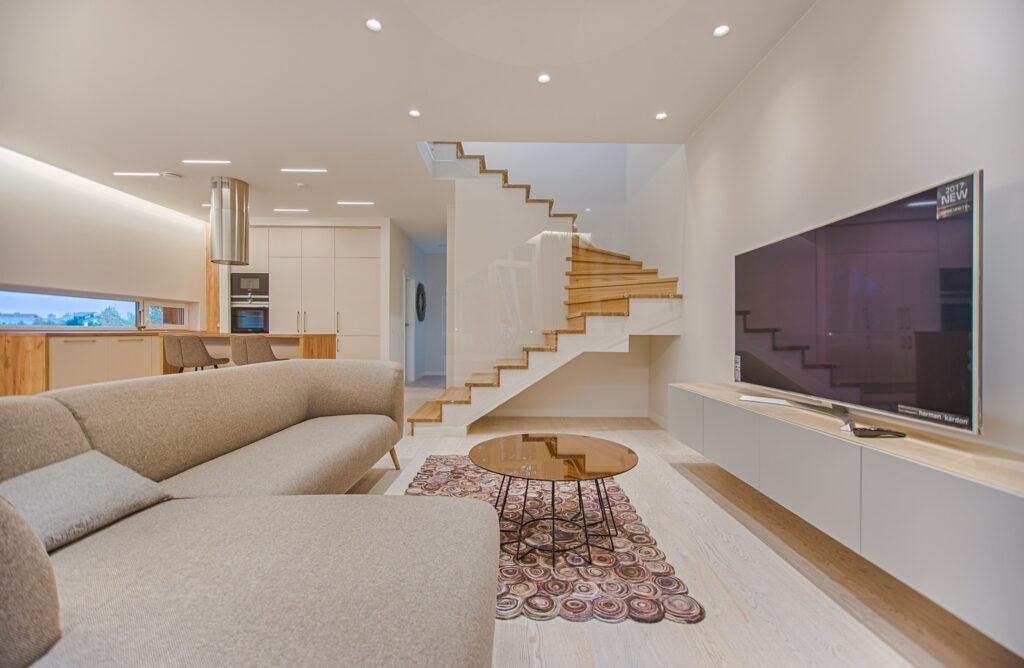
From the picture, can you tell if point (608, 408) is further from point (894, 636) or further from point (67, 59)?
point (67, 59)

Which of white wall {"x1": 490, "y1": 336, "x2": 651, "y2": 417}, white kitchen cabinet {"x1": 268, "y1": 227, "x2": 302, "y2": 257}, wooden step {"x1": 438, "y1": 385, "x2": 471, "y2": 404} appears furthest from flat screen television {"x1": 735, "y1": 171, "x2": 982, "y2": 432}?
white kitchen cabinet {"x1": 268, "y1": 227, "x2": 302, "y2": 257}

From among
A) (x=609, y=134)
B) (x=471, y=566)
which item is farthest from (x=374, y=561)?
(x=609, y=134)

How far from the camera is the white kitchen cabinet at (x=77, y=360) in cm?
402

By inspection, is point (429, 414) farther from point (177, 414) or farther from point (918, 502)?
point (918, 502)

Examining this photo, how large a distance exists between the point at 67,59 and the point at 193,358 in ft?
10.3

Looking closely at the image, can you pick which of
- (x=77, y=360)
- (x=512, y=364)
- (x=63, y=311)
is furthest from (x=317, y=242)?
(x=512, y=364)

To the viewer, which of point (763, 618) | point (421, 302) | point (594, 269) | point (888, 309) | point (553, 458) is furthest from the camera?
point (421, 302)

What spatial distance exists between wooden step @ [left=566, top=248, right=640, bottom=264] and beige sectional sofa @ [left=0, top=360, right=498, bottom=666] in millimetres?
3290

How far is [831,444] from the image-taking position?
156 cm

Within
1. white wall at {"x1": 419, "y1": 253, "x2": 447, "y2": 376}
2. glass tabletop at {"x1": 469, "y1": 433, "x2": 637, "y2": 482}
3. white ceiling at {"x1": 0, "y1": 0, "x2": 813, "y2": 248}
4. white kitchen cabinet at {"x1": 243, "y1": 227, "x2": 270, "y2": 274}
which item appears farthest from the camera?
white wall at {"x1": 419, "y1": 253, "x2": 447, "y2": 376}

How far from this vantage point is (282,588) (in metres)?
0.86

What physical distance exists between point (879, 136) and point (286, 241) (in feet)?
22.7

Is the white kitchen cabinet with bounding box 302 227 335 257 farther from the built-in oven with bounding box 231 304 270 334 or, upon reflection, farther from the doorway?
the doorway

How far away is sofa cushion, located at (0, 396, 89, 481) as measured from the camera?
109 cm
